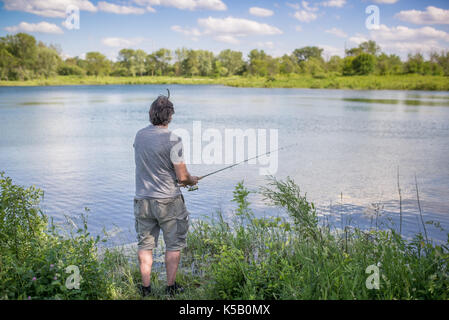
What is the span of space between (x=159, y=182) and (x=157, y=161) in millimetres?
183

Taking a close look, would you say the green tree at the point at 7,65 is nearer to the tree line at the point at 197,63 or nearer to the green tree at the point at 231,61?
the tree line at the point at 197,63

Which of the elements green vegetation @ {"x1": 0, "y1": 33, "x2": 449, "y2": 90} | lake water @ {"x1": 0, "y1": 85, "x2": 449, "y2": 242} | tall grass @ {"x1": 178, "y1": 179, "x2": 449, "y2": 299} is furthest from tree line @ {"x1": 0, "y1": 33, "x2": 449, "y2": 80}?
tall grass @ {"x1": 178, "y1": 179, "x2": 449, "y2": 299}

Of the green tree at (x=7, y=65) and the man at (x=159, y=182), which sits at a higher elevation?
the green tree at (x=7, y=65)

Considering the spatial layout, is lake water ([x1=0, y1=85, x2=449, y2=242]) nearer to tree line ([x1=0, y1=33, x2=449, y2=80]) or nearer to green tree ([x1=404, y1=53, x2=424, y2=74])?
green tree ([x1=404, y1=53, x2=424, y2=74])

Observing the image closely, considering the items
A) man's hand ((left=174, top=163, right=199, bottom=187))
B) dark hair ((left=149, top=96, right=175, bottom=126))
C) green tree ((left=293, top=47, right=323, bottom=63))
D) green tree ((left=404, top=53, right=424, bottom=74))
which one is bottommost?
man's hand ((left=174, top=163, right=199, bottom=187))

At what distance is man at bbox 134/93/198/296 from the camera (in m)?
3.17

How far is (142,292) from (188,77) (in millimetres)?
104997

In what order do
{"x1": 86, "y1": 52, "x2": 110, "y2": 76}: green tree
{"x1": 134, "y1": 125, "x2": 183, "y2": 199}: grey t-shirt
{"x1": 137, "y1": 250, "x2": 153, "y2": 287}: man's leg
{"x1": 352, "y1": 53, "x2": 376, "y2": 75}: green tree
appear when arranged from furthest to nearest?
{"x1": 86, "y1": 52, "x2": 110, "y2": 76}: green tree
{"x1": 352, "y1": 53, "x2": 376, "y2": 75}: green tree
{"x1": 137, "y1": 250, "x2": 153, "y2": 287}: man's leg
{"x1": 134, "y1": 125, "x2": 183, "y2": 199}: grey t-shirt

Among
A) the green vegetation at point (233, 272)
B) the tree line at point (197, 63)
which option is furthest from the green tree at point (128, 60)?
the green vegetation at point (233, 272)

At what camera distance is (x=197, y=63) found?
104 m

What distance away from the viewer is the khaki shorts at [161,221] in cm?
323

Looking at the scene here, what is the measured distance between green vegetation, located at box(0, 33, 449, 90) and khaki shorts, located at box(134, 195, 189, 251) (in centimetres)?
4696

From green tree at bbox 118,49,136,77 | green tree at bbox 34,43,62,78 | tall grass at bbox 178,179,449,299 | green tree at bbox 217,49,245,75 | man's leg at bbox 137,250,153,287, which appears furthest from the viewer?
green tree at bbox 217,49,245,75

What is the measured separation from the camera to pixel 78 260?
3.12 m
